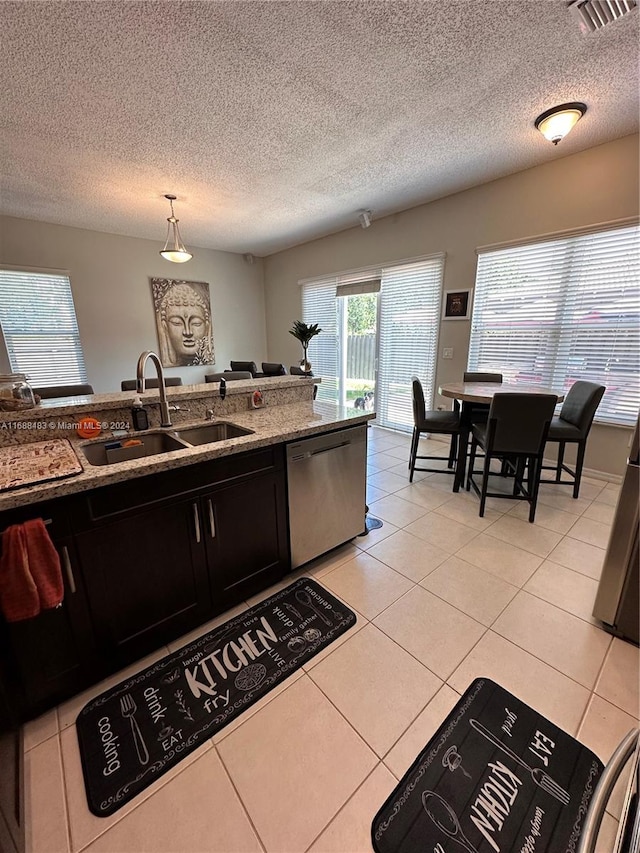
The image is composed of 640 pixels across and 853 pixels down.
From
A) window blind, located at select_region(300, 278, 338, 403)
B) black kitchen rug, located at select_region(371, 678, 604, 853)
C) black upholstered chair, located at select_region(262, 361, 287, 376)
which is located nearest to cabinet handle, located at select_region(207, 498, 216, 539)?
black kitchen rug, located at select_region(371, 678, 604, 853)

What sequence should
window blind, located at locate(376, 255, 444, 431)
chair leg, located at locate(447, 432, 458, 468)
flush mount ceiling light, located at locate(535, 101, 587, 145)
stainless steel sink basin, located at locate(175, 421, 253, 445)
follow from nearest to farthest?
stainless steel sink basin, located at locate(175, 421, 253, 445), flush mount ceiling light, located at locate(535, 101, 587, 145), chair leg, located at locate(447, 432, 458, 468), window blind, located at locate(376, 255, 444, 431)

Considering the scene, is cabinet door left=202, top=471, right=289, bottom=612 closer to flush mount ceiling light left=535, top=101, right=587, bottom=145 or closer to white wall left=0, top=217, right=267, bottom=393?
flush mount ceiling light left=535, top=101, right=587, bottom=145

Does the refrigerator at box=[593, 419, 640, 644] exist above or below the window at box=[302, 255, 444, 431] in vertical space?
below

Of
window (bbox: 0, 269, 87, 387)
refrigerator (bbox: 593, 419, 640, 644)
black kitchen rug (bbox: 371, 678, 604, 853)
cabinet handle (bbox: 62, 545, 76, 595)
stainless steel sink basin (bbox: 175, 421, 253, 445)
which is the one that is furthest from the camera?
window (bbox: 0, 269, 87, 387)

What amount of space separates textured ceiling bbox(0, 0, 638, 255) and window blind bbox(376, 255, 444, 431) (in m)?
0.96

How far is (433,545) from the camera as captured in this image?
2281 millimetres

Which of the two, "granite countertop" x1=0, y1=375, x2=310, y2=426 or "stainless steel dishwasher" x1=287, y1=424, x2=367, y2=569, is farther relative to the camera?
"stainless steel dishwasher" x1=287, y1=424, x2=367, y2=569

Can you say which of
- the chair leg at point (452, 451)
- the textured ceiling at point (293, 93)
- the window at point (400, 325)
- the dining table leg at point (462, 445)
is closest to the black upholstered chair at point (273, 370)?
the window at point (400, 325)

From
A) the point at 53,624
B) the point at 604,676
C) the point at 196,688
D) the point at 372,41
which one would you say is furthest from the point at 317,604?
the point at 372,41

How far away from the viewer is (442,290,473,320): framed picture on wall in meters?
3.80

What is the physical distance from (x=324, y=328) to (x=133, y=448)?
4455 mm

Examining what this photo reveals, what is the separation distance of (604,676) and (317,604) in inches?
49.9

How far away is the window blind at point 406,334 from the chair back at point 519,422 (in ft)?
6.41

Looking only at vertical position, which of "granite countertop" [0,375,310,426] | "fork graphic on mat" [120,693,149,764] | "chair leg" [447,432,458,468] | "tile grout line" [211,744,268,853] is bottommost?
"tile grout line" [211,744,268,853]
